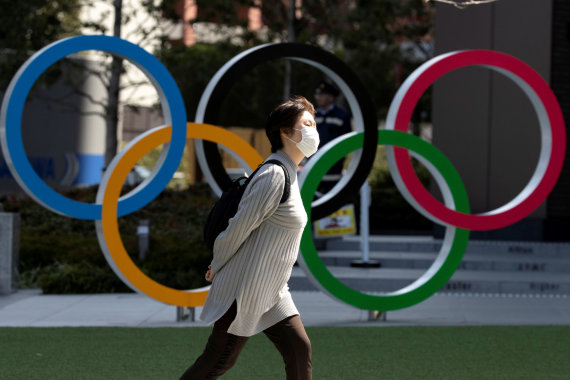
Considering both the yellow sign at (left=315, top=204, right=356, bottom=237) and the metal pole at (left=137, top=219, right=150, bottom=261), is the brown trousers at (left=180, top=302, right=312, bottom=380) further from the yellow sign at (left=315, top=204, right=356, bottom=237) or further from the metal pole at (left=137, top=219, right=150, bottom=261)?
the metal pole at (left=137, top=219, right=150, bottom=261)

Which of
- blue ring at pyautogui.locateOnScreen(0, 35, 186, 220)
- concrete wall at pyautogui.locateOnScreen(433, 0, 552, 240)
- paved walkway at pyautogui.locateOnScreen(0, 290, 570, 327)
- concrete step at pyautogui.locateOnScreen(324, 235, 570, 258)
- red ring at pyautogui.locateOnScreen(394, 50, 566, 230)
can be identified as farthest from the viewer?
concrete wall at pyautogui.locateOnScreen(433, 0, 552, 240)

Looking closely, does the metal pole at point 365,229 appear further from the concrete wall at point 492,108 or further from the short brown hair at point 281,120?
the short brown hair at point 281,120

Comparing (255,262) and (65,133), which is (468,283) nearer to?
(255,262)

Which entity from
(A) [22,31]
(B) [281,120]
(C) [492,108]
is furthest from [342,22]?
(B) [281,120]

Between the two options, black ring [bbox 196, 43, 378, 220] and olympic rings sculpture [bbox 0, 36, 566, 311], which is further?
black ring [bbox 196, 43, 378, 220]

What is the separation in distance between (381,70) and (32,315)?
20907 millimetres

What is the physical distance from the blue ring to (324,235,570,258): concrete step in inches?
211

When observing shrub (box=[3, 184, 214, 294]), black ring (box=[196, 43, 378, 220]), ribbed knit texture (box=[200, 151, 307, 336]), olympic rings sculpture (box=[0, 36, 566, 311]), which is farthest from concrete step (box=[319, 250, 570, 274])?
ribbed knit texture (box=[200, 151, 307, 336])

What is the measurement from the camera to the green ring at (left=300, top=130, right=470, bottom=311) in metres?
9.58

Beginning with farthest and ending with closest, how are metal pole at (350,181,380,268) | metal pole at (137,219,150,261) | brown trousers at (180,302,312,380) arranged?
metal pole at (137,219,150,261) < metal pole at (350,181,380,268) < brown trousers at (180,302,312,380)

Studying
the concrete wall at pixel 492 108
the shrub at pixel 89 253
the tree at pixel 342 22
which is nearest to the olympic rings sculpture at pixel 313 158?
the shrub at pixel 89 253

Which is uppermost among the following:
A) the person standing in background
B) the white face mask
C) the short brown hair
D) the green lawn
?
the person standing in background

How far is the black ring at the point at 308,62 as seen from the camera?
376 inches

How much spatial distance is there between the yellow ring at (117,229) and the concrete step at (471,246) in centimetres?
529
